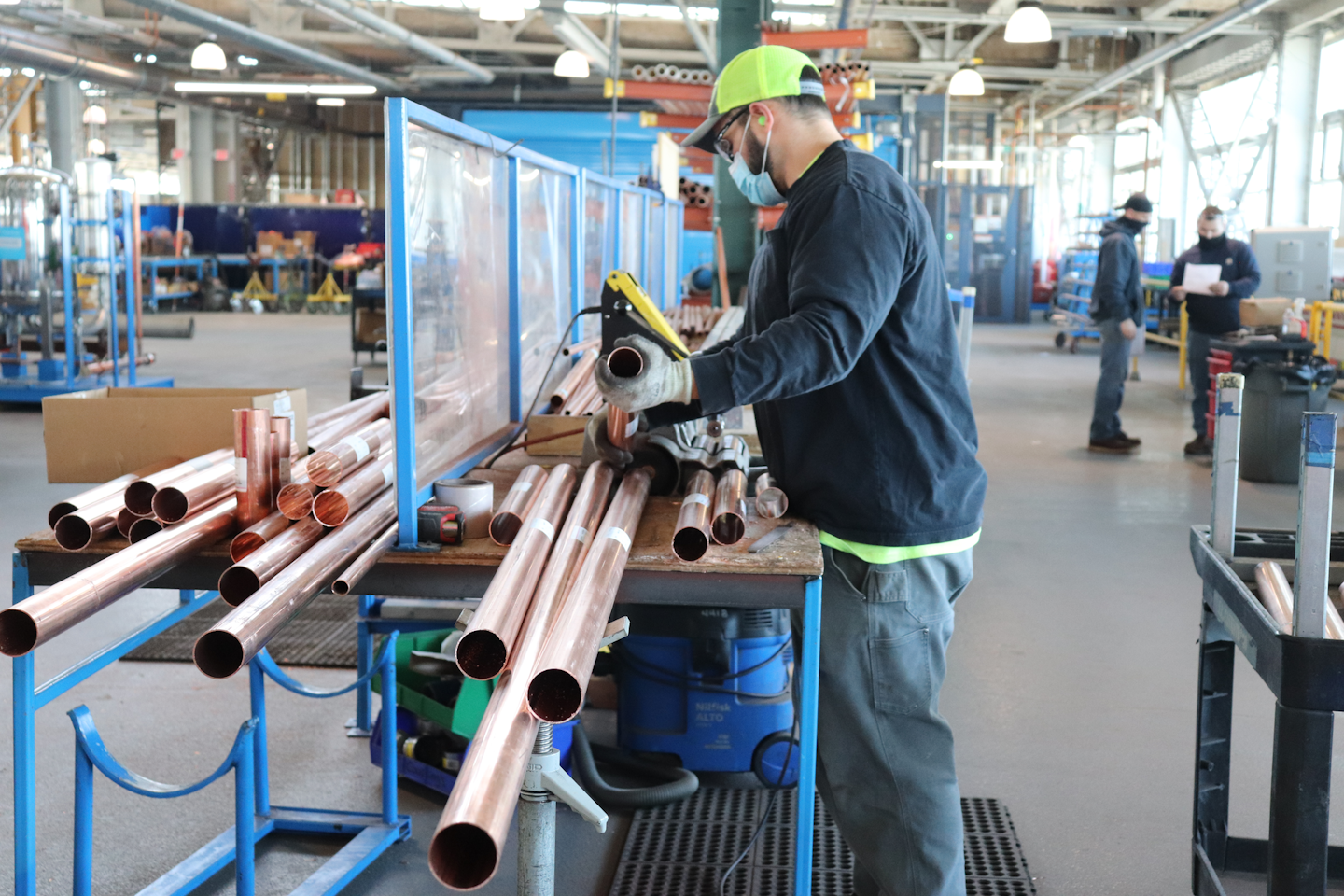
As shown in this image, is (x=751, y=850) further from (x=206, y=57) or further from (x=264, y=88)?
(x=264, y=88)

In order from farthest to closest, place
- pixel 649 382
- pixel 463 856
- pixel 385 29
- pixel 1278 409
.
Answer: pixel 385 29 < pixel 1278 409 < pixel 649 382 < pixel 463 856

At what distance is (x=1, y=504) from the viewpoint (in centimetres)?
647

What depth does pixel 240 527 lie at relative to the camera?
7.02 ft

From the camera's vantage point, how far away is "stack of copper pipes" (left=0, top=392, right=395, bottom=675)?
5.61 ft

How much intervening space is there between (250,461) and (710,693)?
1567 mm

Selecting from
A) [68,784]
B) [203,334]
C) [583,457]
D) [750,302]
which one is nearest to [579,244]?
[583,457]

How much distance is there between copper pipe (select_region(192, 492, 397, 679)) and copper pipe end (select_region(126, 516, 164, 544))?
1.16 ft

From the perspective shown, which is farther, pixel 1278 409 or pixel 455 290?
pixel 1278 409

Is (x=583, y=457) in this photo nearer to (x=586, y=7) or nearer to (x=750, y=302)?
(x=750, y=302)

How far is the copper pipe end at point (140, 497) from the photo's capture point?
215 cm

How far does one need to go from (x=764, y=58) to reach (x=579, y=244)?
87.7 inches

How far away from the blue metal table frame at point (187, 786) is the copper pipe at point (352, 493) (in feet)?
0.62

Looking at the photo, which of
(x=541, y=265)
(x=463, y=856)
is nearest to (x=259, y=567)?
(x=463, y=856)

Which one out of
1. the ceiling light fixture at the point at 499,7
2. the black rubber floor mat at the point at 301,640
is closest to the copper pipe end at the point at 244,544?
the black rubber floor mat at the point at 301,640
